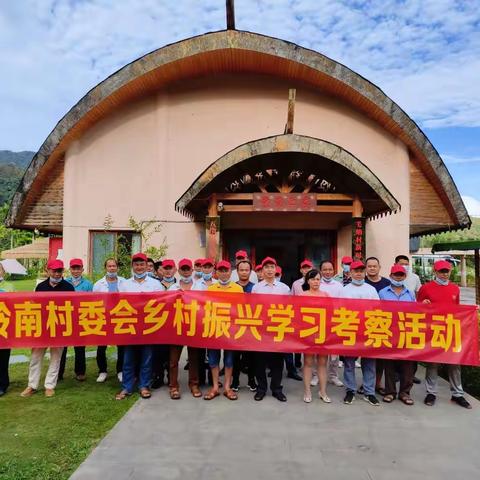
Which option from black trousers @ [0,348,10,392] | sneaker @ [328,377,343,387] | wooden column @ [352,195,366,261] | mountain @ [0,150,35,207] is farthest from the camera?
mountain @ [0,150,35,207]

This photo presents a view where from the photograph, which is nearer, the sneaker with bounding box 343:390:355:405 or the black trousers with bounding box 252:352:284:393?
the sneaker with bounding box 343:390:355:405

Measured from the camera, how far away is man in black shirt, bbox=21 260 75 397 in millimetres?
5127

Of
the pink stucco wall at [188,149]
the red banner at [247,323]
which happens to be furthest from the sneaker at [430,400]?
the pink stucco wall at [188,149]

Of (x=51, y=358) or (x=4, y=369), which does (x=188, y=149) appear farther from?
(x=4, y=369)

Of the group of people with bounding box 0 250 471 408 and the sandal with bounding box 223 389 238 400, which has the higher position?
the group of people with bounding box 0 250 471 408

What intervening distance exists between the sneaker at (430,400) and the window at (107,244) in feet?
24.4

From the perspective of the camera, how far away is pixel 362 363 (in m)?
Answer: 5.07

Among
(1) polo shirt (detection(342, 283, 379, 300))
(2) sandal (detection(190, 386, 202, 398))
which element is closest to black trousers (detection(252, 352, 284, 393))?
(2) sandal (detection(190, 386, 202, 398))

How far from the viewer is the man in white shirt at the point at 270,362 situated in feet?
16.5

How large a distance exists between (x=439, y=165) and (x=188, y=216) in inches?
238

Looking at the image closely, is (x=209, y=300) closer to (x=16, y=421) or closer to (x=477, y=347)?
(x=16, y=421)

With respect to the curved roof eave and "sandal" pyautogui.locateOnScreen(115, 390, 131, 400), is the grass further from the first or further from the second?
the curved roof eave

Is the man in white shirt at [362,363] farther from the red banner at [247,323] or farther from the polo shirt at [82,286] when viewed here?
the polo shirt at [82,286]

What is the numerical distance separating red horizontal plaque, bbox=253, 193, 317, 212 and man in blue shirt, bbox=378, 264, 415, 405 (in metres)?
3.39
